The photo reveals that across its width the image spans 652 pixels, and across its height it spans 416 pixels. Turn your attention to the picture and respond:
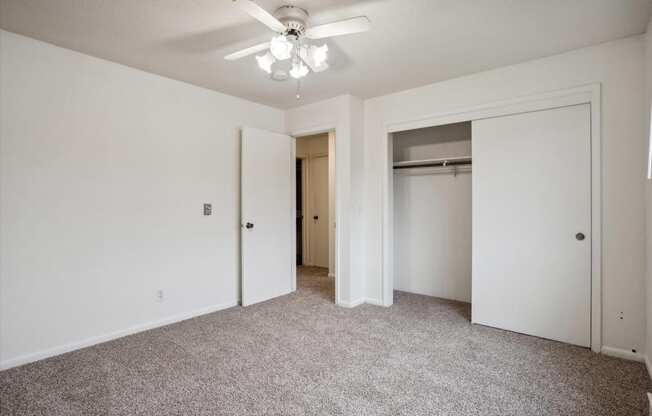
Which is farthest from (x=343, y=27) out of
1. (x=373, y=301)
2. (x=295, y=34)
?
(x=373, y=301)

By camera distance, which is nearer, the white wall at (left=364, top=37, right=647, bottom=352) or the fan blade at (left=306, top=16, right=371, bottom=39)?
Result: the fan blade at (left=306, top=16, right=371, bottom=39)

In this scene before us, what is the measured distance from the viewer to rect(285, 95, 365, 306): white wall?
3.78 m

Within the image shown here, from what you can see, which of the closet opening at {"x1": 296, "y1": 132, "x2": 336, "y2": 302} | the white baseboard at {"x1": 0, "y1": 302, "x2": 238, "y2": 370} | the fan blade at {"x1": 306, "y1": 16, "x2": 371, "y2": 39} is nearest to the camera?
the fan blade at {"x1": 306, "y1": 16, "x2": 371, "y2": 39}

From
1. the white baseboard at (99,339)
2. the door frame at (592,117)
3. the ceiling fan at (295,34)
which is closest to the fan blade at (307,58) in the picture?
the ceiling fan at (295,34)

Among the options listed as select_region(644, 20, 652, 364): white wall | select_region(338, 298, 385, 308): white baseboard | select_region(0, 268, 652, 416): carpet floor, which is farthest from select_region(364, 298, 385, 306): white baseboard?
select_region(644, 20, 652, 364): white wall

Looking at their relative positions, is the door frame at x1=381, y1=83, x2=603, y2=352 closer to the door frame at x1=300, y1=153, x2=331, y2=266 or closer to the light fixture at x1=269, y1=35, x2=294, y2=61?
the light fixture at x1=269, y1=35, x2=294, y2=61

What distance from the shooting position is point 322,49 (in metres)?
2.07

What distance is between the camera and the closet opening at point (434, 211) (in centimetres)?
391

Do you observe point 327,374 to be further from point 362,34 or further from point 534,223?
point 362,34

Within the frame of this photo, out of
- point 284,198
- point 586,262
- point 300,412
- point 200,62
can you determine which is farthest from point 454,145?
point 300,412

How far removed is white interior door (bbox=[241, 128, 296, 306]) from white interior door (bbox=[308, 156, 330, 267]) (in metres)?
1.61

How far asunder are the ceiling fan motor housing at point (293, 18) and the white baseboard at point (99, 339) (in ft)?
9.03

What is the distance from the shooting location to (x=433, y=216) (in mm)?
4113

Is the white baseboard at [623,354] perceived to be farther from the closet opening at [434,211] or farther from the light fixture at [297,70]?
the light fixture at [297,70]
